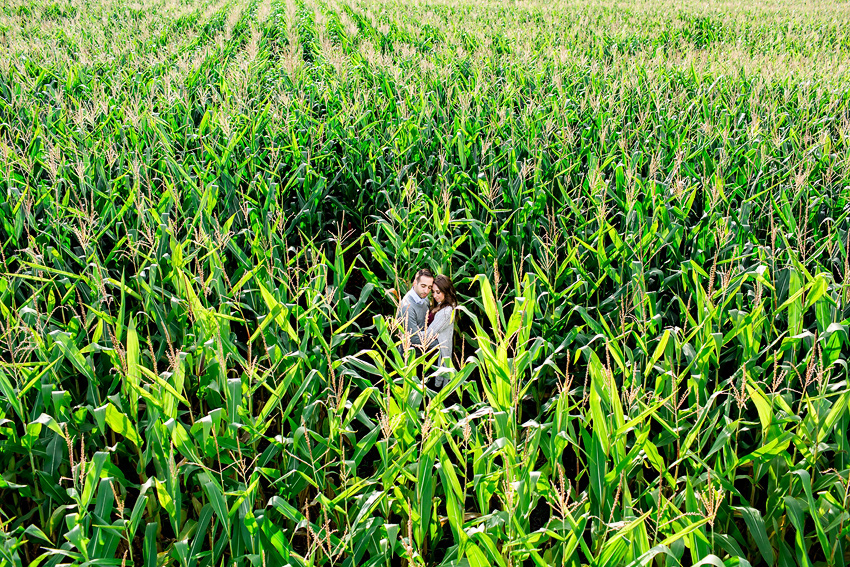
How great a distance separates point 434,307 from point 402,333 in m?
0.45

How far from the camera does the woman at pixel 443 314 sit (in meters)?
2.82

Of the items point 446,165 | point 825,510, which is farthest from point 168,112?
point 825,510

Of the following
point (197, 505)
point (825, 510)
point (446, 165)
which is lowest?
point (197, 505)

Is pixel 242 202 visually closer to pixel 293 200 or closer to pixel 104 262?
pixel 293 200

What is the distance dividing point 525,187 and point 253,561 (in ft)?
10.2

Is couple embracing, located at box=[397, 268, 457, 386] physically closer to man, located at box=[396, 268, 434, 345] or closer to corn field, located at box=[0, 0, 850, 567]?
man, located at box=[396, 268, 434, 345]

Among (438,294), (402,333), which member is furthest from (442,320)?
(402,333)

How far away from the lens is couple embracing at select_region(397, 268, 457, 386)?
2826 mm

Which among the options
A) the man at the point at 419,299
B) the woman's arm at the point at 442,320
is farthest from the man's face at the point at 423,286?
the woman's arm at the point at 442,320

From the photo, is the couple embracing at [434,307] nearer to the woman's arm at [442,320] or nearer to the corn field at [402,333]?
the woman's arm at [442,320]

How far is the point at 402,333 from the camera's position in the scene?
2.46 meters

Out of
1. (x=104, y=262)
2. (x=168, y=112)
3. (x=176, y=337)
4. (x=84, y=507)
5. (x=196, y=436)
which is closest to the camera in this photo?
(x=84, y=507)

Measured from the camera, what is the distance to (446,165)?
4.34m

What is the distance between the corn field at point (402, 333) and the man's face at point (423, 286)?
189 millimetres
